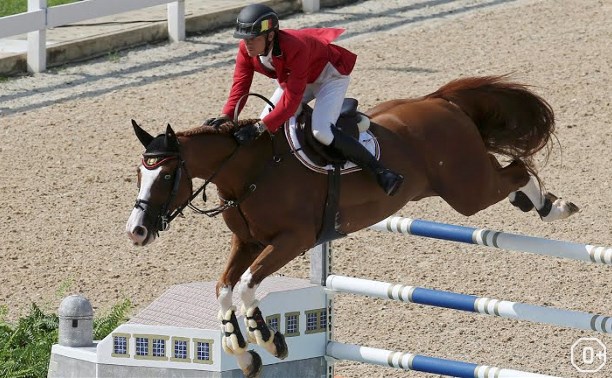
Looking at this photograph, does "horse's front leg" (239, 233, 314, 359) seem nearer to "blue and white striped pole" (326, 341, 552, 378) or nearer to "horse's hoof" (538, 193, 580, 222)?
"blue and white striped pole" (326, 341, 552, 378)

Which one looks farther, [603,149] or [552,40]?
[552,40]

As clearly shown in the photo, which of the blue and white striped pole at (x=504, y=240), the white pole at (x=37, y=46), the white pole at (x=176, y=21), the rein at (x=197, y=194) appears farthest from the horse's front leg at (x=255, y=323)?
the white pole at (x=176, y=21)

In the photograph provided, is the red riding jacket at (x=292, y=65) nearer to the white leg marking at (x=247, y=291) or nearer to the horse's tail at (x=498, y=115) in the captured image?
the white leg marking at (x=247, y=291)

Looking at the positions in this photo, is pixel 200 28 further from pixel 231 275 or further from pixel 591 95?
pixel 231 275

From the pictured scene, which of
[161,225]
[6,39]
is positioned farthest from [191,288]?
[6,39]

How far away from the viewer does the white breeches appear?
23.7 ft

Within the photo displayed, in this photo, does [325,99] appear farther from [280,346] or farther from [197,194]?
[280,346]

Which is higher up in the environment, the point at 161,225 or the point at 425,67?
the point at 161,225

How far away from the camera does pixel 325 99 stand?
733cm


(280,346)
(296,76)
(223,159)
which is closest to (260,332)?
(280,346)

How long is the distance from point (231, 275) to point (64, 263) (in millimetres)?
3526

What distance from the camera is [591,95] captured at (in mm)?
13281

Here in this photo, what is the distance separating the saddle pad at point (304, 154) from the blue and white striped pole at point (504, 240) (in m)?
0.44

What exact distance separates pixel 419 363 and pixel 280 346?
31.4 inches
